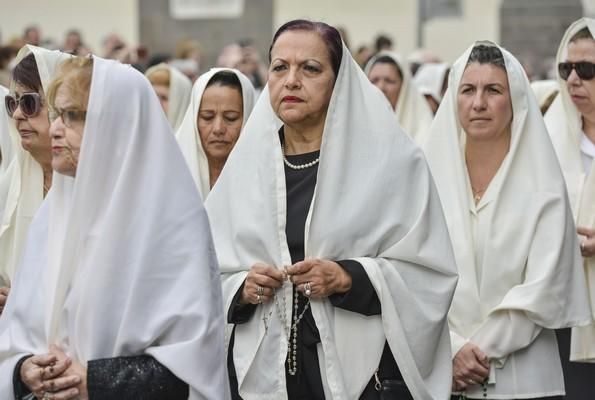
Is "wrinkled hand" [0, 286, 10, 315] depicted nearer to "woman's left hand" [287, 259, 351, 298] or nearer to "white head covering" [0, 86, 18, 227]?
"white head covering" [0, 86, 18, 227]

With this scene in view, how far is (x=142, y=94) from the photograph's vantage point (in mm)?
4301

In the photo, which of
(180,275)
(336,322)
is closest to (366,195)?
(336,322)

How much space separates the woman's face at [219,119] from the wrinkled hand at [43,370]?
2.66 m

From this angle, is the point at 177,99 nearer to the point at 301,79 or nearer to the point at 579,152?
the point at 579,152

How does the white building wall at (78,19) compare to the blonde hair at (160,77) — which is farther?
the white building wall at (78,19)

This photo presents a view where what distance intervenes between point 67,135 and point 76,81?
0.16 meters

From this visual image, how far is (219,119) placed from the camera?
6.86m

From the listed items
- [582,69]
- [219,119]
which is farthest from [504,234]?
[582,69]

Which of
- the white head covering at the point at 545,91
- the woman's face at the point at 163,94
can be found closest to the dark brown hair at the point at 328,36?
the woman's face at the point at 163,94

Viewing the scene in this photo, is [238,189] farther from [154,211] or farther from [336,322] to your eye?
[154,211]

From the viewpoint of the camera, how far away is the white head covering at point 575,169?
22.0 ft

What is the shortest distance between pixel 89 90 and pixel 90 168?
0.27m

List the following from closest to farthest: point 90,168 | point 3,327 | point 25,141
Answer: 1. point 90,168
2. point 3,327
3. point 25,141

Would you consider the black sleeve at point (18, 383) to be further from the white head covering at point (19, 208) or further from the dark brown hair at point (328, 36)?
the white head covering at point (19, 208)
